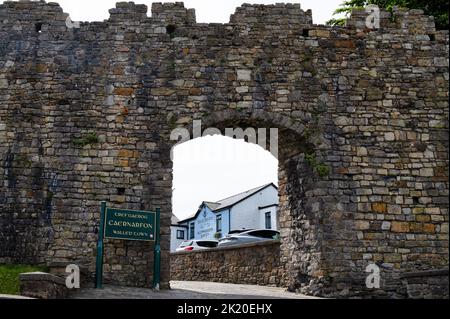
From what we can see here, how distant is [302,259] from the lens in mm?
11953

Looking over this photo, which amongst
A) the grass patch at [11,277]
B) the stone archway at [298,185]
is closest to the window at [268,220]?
the stone archway at [298,185]

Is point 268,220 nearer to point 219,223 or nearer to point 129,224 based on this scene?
point 219,223

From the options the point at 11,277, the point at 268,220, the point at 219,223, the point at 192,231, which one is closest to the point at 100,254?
the point at 11,277

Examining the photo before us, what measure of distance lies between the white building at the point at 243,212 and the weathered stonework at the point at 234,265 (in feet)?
59.5

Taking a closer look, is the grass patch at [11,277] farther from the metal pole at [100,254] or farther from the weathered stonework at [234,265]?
the weathered stonework at [234,265]

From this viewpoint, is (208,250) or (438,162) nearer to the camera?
(438,162)

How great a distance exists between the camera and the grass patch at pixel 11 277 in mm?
9258

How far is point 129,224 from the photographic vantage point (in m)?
10.6

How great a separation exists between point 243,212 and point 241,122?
1021 inches

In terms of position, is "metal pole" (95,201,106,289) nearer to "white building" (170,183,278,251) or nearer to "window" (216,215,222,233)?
"white building" (170,183,278,251)
